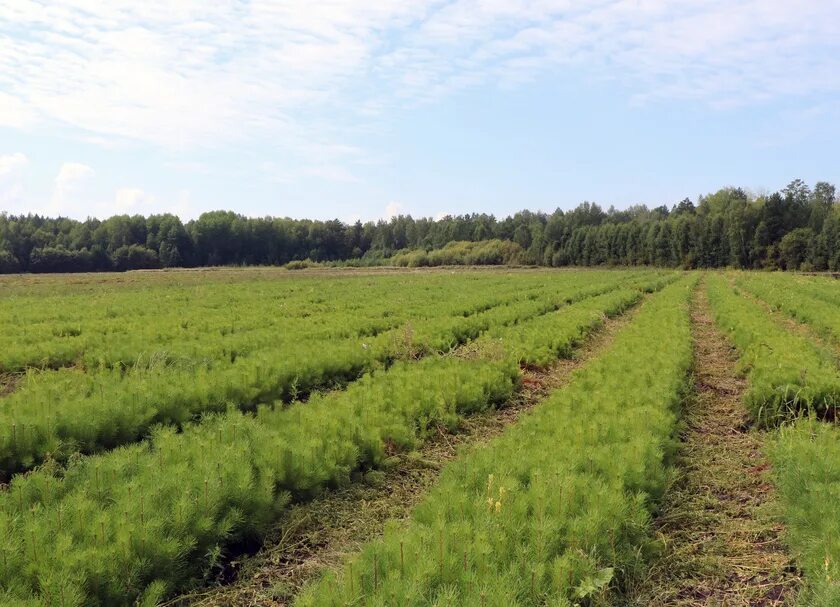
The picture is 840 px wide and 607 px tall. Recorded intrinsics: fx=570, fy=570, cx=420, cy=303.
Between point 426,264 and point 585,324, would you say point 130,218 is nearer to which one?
point 426,264

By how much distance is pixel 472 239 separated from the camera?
13088 centimetres

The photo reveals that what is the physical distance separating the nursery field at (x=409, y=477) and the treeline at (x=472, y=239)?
81569 millimetres

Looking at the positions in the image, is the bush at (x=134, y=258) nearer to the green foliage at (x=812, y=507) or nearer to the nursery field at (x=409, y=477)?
the nursery field at (x=409, y=477)

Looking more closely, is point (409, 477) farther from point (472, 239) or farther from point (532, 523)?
point (472, 239)

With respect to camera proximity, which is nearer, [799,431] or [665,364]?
[799,431]

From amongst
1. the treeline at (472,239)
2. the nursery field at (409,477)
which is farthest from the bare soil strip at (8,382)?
the treeline at (472,239)

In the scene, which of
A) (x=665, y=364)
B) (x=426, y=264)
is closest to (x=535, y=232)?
(x=426, y=264)

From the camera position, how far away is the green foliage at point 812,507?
163 inches

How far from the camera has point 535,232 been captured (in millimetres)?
113188

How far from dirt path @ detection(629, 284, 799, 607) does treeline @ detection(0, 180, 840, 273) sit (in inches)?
3231

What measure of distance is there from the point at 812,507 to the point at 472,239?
127018 mm

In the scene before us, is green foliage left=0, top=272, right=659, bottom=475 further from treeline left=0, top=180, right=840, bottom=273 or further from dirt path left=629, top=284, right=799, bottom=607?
treeline left=0, top=180, right=840, bottom=273

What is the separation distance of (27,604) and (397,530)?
9.06 ft

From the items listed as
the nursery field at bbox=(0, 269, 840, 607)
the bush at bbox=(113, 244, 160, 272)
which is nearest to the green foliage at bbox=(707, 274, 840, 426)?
the nursery field at bbox=(0, 269, 840, 607)
